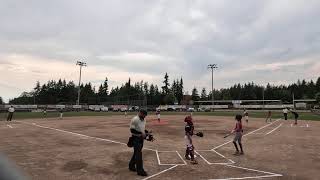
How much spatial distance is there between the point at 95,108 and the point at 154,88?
82573mm

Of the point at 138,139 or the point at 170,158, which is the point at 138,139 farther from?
the point at 170,158

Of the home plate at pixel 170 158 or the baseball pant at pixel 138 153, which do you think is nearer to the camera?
the baseball pant at pixel 138 153

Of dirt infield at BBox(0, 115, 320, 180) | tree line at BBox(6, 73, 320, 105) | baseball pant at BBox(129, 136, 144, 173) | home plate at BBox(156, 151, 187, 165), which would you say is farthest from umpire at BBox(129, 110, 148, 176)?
tree line at BBox(6, 73, 320, 105)

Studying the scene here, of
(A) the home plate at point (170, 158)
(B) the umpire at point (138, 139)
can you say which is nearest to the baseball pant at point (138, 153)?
(B) the umpire at point (138, 139)

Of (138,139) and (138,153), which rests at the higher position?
(138,139)

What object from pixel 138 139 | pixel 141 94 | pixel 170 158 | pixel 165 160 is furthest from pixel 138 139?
pixel 141 94

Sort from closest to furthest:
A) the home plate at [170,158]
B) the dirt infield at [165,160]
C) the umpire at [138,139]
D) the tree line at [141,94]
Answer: the umpire at [138,139] < the dirt infield at [165,160] < the home plate at [170,158] < the tree line at [141,94]

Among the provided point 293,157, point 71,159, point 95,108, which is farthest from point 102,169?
point 95,108

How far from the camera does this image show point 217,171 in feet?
39.7

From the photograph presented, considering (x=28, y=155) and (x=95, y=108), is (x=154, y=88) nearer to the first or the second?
(x=95, y=108)

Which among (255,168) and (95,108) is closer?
(255,168)

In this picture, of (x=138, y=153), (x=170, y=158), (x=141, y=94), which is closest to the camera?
(x=138, y=153)

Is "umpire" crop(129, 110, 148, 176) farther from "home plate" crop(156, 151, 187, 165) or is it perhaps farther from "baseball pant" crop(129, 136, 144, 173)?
"home plate" crop(156, 151, 187, 165)

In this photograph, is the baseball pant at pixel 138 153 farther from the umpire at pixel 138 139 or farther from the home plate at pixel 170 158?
the home plate at pixel 170 158
